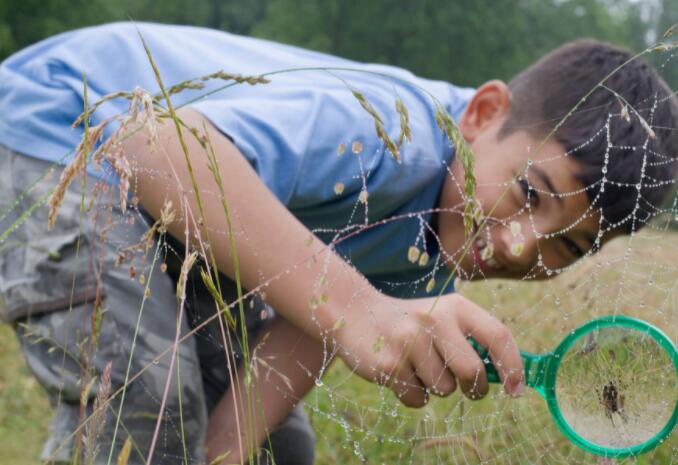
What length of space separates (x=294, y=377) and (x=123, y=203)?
3.52ft

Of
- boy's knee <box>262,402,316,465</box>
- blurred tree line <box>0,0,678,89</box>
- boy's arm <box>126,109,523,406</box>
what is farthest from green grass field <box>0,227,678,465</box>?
blurred tree line <box>0,0,678,89</box>

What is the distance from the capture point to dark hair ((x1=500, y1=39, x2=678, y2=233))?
1.74 m

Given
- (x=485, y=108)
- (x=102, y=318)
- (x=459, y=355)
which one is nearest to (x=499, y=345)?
(x=459, y=355)

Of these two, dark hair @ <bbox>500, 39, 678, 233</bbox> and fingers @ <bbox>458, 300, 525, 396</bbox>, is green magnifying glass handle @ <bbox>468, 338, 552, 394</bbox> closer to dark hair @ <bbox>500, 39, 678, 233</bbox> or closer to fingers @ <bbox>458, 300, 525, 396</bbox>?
fingers @ <bbox>458, 300, 525, 396</bbox>

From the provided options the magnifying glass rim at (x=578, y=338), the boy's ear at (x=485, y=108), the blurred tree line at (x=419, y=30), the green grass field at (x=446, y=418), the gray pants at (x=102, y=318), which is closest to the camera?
the magnifying glass rim at (x=578, y=338)

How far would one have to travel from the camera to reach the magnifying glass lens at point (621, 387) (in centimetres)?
129

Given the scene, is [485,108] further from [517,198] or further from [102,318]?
[102,318]

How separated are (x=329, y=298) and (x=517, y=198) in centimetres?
54

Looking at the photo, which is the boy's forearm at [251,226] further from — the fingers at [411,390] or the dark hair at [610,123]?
the dark hair at [610,123]

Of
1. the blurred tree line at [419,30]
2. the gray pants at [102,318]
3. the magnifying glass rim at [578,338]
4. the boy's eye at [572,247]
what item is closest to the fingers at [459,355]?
the magnifying glass rim at [578,338]

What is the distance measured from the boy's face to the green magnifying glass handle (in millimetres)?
216

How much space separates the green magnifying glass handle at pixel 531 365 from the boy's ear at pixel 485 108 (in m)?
0.73

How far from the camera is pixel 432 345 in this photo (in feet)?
4.56

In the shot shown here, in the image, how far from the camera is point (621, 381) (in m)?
1.31
